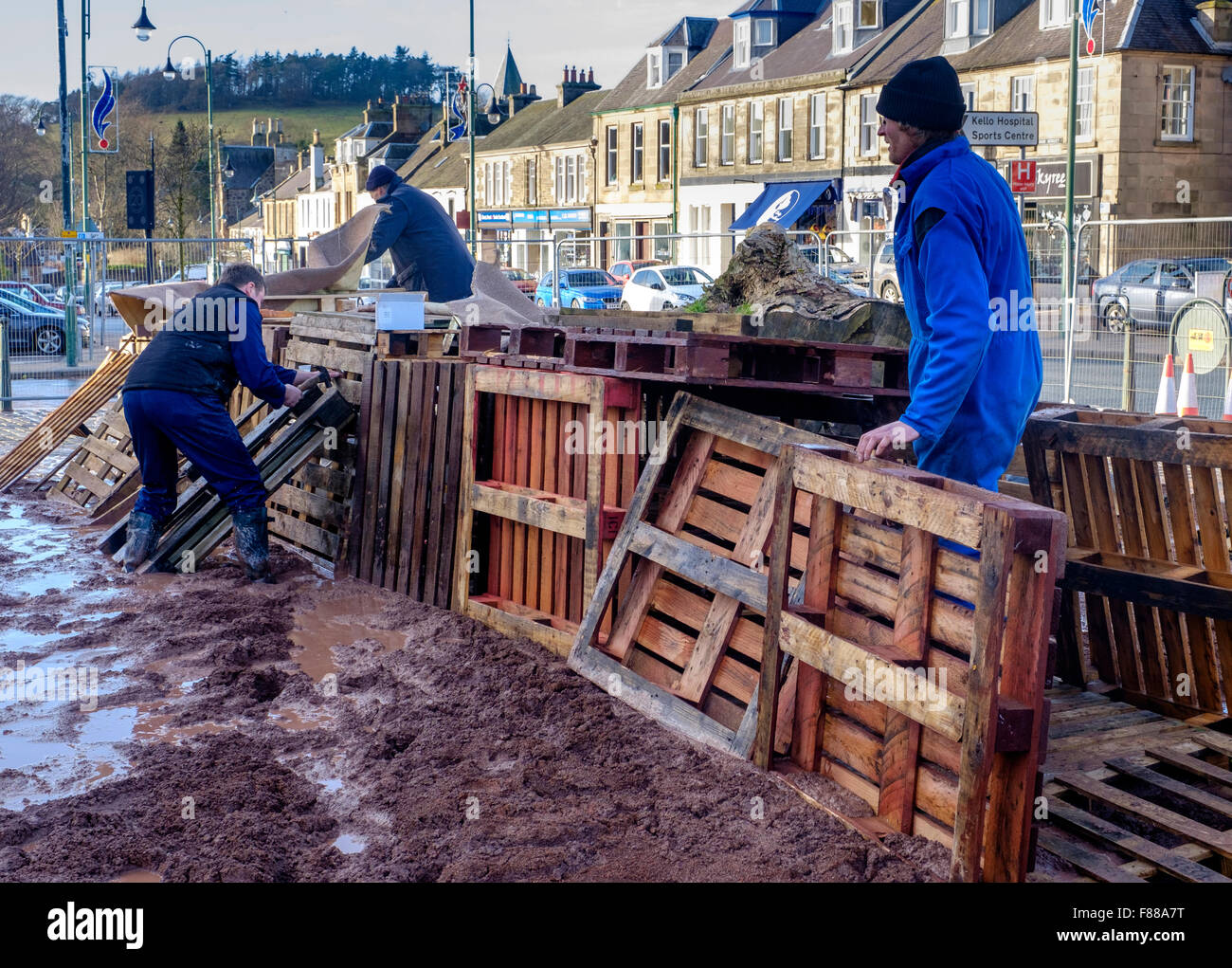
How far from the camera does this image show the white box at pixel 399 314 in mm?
8727

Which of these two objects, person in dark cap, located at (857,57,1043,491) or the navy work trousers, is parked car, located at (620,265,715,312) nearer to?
the navy work trousers

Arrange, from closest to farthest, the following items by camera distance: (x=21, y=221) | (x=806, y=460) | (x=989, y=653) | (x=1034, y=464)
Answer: (x=989, y=653)
(x=806, y=460)
(x=1034, y=464)
(x=21, y=221)

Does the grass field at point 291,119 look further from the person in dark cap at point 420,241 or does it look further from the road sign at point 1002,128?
the person in dark cap at point 420,241

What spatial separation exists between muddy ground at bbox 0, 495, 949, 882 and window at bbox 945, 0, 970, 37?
118 feet

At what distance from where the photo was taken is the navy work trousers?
27.8 feet

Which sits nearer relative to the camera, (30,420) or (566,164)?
(30,420)

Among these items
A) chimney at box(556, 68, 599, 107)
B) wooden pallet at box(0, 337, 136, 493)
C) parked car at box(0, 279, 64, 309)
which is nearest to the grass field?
chimney at box(556, 68, 599, 107)

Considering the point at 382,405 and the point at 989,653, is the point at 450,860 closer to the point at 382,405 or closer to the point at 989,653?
the point at 989,653

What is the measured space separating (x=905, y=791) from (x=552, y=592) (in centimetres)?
297

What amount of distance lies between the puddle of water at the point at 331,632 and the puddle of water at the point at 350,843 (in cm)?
199

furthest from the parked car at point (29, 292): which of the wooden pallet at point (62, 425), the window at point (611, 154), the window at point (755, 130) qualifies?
the window at point (611, 154)

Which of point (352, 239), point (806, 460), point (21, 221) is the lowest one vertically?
point (806, 460)

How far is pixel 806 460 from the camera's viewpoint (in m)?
4.70
